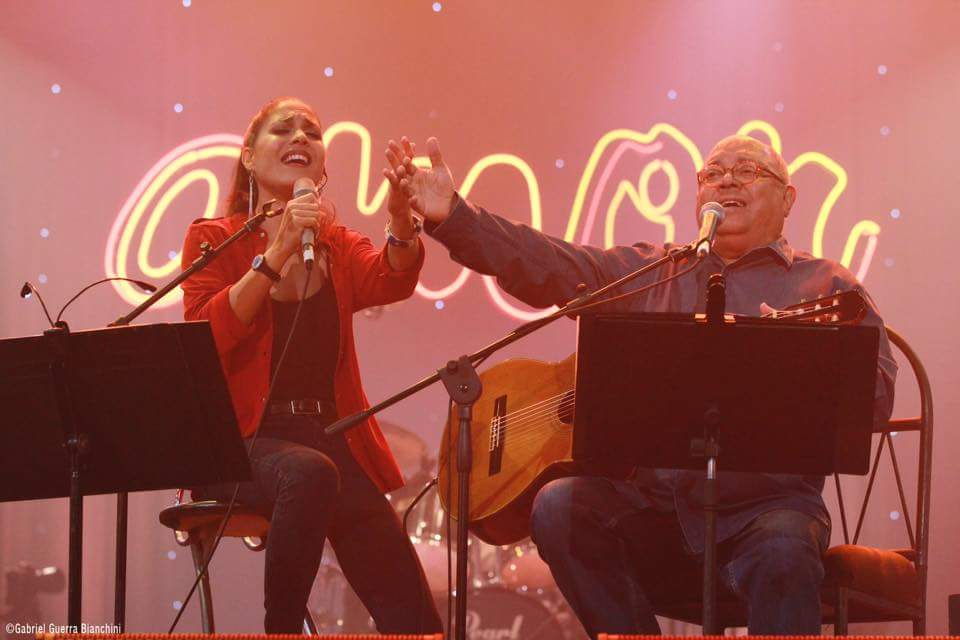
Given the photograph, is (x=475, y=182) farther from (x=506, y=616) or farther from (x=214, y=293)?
(x=506, y=616)

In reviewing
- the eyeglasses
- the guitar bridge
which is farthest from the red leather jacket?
the eyeglasses

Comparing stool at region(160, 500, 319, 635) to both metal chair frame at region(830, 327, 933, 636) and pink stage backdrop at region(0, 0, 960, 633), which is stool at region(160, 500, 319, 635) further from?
metal chair frame at region(830, 327, 933, 636)

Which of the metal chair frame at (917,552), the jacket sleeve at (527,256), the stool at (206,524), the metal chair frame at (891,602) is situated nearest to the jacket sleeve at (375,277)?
the jacket sleeve at (527,256)

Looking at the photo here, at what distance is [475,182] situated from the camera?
162 inches

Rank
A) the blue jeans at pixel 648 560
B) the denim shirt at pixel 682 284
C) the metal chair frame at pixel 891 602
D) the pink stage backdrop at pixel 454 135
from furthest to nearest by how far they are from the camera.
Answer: the pink stage backdrop at pixel 454 135
the denim shirt at pixel 682 284
the metal chair frame at pixel 891 602
the blue jeans at pixel 648 560

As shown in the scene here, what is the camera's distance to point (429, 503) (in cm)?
386

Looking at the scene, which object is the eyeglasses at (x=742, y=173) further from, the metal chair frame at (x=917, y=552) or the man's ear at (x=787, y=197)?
the metal chair frame at (x=917, y=552)

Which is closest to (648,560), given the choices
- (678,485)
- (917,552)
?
(678,485)

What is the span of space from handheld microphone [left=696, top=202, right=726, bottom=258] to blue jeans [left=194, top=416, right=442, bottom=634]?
0.97 metres

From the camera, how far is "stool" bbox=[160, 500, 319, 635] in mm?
2684

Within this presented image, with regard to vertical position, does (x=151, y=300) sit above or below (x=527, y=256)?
below

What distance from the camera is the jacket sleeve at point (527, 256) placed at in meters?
2.69

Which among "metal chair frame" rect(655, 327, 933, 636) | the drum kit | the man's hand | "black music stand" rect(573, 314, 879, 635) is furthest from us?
the drum kit

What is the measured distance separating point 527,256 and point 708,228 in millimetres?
548
